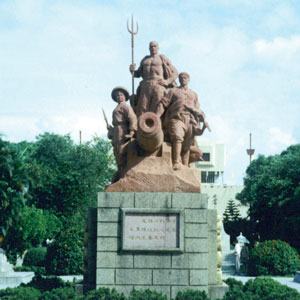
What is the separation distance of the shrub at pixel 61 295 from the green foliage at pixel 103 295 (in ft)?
1.57

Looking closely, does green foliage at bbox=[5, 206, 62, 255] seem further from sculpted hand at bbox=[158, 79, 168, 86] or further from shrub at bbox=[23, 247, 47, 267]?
sculpted hand at bbox=[158, 79, 168, 86]

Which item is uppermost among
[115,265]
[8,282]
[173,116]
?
[173,116]

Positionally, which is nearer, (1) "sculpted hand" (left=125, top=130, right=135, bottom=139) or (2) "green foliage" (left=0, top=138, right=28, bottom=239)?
(1) "sculpted hand" (left=125, top=130, right=135, bottom=139)

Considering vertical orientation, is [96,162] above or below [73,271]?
above

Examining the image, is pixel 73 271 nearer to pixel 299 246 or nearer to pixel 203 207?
pixel 203 207

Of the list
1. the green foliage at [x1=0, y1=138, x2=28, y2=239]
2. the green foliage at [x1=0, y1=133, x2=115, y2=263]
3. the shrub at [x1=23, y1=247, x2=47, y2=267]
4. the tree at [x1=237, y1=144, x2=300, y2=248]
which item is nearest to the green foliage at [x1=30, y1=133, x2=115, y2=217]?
the green foliage at [x1=0, y1=133, x2=115, y2=263]

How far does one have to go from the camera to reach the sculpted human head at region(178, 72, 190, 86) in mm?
13773

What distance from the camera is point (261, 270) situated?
923 inches

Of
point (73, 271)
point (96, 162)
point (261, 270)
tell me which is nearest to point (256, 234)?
point (96, 162)

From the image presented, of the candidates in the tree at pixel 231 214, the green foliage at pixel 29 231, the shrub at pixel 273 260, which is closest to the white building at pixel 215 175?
the tree at pixel 231 214

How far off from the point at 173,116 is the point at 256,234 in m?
30.2

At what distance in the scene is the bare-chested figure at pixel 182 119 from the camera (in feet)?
43.4

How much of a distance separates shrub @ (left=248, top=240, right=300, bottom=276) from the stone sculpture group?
10810 mm

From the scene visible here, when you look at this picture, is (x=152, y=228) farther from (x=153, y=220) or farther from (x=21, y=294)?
(x=21, y=294)
